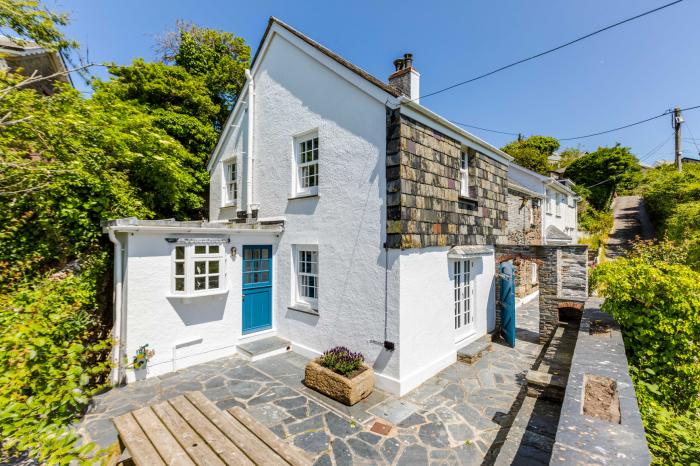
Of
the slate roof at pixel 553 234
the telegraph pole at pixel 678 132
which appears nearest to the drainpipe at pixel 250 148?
the slate roof at pixel 553 234

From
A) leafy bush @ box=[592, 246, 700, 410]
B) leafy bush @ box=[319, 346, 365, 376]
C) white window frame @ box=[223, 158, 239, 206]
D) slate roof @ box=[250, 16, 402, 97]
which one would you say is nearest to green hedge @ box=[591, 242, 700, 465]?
leafy bush @ box=[592, 246, 700, 410]

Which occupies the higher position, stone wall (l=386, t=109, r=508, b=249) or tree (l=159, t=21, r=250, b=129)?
tree (l=159, t=21, r=250, b=129)

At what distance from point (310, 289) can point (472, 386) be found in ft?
15.8

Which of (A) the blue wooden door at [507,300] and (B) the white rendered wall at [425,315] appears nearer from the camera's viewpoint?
(B) the white rendered wall at [425,315]

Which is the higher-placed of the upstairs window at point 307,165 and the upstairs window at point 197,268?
the upstairs window at point 307,165

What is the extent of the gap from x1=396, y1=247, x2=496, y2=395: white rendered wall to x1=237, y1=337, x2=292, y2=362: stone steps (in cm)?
375

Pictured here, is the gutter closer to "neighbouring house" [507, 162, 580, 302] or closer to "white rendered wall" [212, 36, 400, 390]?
"white rendered wall" [212, 36, 400, 390]

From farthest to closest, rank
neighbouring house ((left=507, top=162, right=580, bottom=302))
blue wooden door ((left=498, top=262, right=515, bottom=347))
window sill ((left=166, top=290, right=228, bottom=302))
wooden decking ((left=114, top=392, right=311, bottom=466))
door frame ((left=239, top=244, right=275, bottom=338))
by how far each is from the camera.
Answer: neighbouring house ((left=507, top=162, right=580, bottom=302)) → blue wooden door ((left=498, top=262, right=515, bottom=347)) → door frame ((left=239, top=244, right=275, bottom=338)) → window sill ((left=166, top=290, right=228, bottom=302)) → wooden decking ((left=114, top=392, right=311, bottom=466))

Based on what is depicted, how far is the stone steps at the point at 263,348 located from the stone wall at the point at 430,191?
4619 millimetres

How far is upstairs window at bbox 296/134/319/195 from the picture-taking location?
8531 mm

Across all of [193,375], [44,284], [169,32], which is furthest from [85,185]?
[169,32]

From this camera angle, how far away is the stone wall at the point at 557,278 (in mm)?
9211

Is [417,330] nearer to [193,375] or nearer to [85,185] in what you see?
[193,375]

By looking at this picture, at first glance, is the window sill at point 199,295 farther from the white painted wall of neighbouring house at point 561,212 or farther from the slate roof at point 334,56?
the white painted wall of neighbouring house at point 561,212
